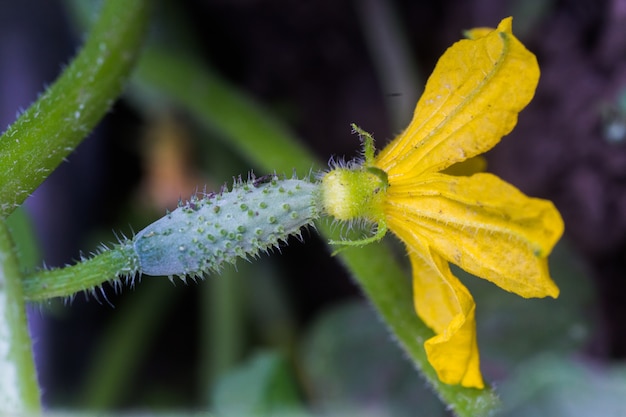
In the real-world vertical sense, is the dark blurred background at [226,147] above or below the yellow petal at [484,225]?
above

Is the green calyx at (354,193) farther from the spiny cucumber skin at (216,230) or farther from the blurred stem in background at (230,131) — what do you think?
the blurred stem in background at (230,131)

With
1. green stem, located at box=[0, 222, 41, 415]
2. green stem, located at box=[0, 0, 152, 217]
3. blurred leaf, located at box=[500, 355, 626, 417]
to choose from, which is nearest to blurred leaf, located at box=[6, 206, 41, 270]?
green stem, located at box=[0, 0, 152, 217]

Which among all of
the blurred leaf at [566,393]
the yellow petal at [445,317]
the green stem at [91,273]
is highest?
the green stem at [91,273]

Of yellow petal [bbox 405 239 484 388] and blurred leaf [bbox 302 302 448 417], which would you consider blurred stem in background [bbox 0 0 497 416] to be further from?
blurred leaf [bbox 302 302 448 417]

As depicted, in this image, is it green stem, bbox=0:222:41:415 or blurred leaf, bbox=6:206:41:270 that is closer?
green stem, bbox=0:222:41:415

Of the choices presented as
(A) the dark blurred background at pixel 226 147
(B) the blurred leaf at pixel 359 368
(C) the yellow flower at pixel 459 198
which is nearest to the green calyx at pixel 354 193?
(C) the yellow flower at pixel 459 198

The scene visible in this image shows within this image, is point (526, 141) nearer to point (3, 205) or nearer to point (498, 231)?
point (498, 231)

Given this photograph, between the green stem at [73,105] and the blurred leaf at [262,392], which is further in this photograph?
the blurred leaf at [262,392]
